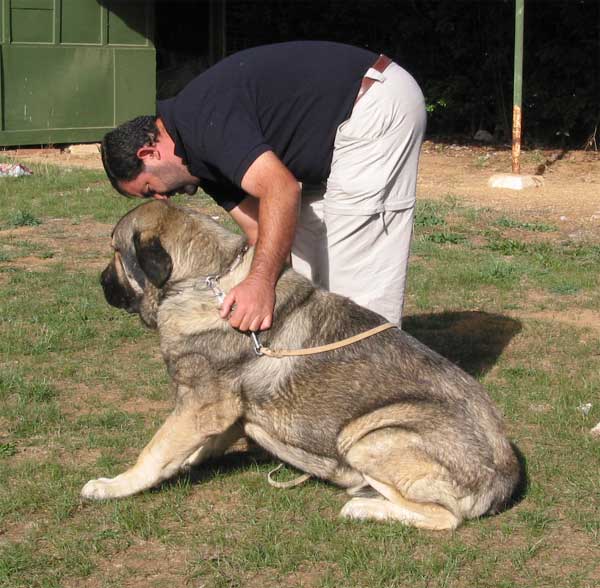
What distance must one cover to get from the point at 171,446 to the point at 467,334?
141 inches

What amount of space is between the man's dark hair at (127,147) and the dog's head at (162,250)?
0.19m

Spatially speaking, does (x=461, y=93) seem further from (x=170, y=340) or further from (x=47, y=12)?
(x=170, y=340)

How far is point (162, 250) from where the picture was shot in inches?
177

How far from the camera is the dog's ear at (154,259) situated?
448cm

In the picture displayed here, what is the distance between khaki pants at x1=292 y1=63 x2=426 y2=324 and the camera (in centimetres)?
493

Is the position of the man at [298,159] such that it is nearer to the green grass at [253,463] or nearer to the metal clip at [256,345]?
the metal clip at [256,345]

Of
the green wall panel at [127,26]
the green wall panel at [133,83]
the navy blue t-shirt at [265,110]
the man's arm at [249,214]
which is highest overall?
the navy blue t-shirt at [265,110]

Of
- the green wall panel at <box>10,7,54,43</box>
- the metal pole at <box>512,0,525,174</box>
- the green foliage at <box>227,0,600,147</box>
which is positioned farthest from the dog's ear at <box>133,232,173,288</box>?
the green foliage at <box>227,0,600,147</box>

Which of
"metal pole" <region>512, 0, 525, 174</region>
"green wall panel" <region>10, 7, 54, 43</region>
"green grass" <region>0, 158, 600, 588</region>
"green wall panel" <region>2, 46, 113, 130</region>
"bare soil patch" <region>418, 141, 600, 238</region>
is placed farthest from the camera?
"green wall panel" <region>2, 46, 113, 130</region>

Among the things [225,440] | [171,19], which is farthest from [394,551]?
[171,19]

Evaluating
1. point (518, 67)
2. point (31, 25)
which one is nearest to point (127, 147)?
point (518, 67)

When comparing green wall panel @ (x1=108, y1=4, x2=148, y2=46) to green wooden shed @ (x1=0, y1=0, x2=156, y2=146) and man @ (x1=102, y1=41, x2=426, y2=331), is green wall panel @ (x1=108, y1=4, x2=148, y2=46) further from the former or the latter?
man @ (x1=102, y1=41, x2=426, y2=331)

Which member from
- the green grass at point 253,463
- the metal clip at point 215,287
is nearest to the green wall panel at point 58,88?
the green grass at point 253,463

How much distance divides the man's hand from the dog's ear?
37cm
